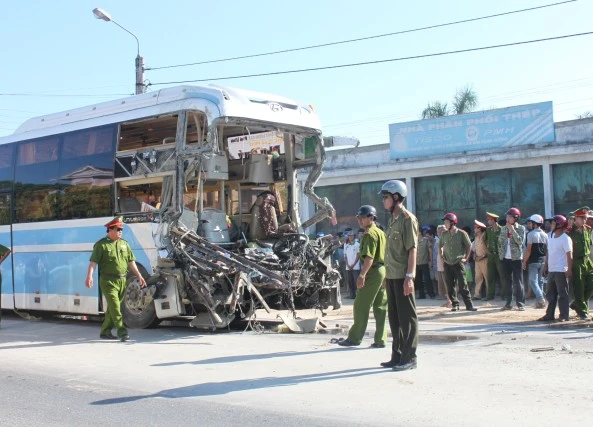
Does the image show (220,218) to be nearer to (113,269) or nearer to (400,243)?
(113,269)

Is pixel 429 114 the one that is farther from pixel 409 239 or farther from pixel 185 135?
pixel 409 239

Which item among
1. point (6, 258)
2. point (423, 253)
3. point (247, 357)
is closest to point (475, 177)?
point (423, 253)

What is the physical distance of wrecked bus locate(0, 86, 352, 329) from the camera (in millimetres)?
11102

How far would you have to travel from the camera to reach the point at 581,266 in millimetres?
11789

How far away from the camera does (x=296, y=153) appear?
1323 centimetres

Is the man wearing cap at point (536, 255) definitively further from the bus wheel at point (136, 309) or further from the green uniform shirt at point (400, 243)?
the bus wheel at point (136, 309)

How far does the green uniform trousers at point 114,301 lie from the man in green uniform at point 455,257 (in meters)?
6.50

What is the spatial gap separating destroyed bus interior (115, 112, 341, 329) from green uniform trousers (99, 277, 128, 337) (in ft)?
2.31

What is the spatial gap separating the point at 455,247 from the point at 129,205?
6.32m

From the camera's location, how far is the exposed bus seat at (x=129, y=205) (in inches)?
474

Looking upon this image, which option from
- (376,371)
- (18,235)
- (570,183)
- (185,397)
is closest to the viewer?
(185,397)

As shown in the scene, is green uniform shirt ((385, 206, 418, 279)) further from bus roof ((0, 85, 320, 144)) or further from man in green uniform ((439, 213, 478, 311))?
man in green uniform ((439, 213, 478, 311))

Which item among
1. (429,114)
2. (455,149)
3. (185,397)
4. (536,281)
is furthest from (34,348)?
(429,114)

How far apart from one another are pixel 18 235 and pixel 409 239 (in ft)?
31.0
